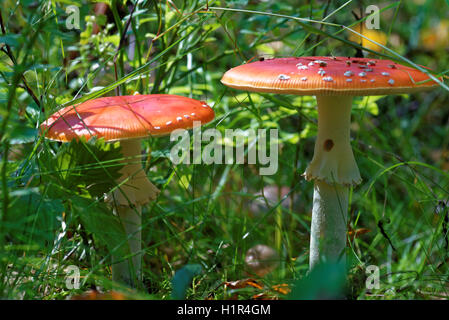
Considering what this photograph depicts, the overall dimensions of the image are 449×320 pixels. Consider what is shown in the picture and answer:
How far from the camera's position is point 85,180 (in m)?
1.49

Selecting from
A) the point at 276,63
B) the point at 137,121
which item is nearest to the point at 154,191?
the point at 137,121

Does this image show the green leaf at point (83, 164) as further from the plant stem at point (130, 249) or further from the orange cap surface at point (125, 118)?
the plant stem at point (130, 249)

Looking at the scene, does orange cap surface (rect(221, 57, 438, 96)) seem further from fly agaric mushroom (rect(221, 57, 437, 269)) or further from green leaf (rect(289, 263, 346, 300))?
green leaf (rect(289, 263, 346, 300))

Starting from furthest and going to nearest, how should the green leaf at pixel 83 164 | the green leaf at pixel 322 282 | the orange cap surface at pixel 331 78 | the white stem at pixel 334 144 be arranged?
the white stem at pixel 334 144 → the green leaf at pixel 83 164 → the orange cap surface at pixel 331 78 → the green leaf at pixel 322 282

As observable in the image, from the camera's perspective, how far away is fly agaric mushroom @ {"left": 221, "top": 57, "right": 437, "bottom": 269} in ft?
4.37

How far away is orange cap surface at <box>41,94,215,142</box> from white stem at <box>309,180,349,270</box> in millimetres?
532

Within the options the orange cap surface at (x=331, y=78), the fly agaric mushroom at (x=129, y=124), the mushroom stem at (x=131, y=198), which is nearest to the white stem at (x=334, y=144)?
the orange cap surface at (x=331, y=78)

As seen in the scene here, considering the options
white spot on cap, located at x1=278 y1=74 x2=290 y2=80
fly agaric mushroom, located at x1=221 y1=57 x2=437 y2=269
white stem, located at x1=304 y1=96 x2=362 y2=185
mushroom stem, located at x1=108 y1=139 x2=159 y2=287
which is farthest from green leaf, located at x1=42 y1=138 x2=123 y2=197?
white stem, located at x1=304 y1=96 x2=362 y2=185

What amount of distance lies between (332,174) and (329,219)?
0.19 meters

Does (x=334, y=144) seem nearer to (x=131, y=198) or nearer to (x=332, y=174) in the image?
(x=332, y=174)

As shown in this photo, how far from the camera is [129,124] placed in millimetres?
1385

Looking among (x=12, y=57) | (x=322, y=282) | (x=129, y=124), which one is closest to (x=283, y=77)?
(x=129, y=124)

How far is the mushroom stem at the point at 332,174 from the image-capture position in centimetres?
160

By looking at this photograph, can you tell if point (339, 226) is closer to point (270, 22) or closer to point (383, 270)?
point (383, 270)
